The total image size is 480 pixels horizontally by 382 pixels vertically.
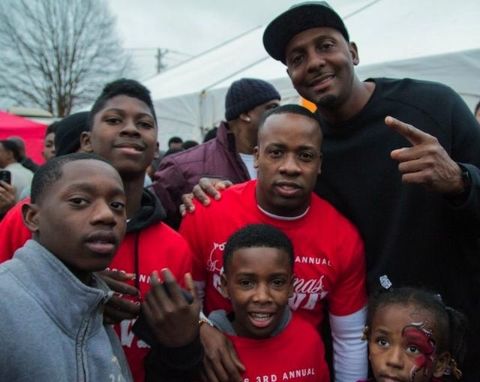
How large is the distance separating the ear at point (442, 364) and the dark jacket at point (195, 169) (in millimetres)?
1541

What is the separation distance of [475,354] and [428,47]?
4.16 meters

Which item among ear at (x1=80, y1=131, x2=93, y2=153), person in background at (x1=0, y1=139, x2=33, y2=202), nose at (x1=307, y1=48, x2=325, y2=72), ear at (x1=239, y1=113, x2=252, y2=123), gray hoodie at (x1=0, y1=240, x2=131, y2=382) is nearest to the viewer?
gray hoodie at (x1=0, y1=240, x2=131, y2=382)

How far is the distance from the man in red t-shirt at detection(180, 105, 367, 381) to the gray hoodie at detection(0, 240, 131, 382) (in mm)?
692

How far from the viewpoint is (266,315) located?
6.14 feet

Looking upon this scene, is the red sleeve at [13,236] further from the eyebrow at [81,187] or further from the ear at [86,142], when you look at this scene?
the ear at [86,142]

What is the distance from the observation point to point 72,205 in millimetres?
1447

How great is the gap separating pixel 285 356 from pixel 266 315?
0.17m

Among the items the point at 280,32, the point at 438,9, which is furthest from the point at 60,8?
the point at 280,32

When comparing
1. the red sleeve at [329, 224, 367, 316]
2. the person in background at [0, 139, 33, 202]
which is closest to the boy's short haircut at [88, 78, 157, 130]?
the red sleeve at [329, 224, 367, 316]

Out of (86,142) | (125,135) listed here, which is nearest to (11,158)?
(86,142)

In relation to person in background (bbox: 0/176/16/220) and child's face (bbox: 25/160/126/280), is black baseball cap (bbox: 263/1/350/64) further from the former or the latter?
person in background (bbox: 0/176/16/220)

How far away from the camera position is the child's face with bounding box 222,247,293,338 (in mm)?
1869

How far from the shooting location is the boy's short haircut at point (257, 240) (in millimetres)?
1932

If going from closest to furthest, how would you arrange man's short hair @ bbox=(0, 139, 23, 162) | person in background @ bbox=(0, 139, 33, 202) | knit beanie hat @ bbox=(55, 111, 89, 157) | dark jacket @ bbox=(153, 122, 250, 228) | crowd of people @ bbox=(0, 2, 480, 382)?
crowd of people @ bbox=(0, 2, 480, 382) < knit beanie hat @ bbox=(55, 111, 89, 157) < dark jacket @ bbox=(153, 122, 250, 228) < person in background @ bbox=(0, 139, 33, 202) < man's short hair @ bbox=(0, 139, 23, 162)
